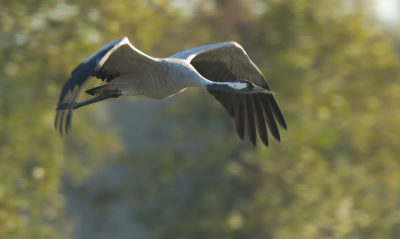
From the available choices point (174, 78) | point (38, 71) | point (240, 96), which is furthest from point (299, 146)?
point (174, 78)

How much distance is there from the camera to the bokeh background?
28.1 ft

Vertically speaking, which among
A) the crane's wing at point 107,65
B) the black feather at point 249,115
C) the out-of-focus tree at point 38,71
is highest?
the out-of-focus tree at point 38,71

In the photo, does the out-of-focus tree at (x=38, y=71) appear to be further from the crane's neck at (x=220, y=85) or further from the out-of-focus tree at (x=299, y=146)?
the crane's neck at (x=220, y=85)

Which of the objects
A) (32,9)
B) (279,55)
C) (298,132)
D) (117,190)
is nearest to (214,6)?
(279,55)

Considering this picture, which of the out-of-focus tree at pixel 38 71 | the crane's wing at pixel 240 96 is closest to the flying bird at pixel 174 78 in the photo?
the crane's wing at pixel 240 96

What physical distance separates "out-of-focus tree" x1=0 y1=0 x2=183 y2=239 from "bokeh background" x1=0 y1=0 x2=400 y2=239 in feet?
0.08

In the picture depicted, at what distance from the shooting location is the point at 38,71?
869 cm

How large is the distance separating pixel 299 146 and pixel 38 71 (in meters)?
4.97

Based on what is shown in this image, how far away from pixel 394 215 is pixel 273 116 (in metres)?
6.29

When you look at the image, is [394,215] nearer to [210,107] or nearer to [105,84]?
[210,107]

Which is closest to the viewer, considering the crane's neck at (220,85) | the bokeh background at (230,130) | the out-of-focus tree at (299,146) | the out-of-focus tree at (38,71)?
the crane's neck at (220,85)

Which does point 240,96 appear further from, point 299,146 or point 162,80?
point 299,146

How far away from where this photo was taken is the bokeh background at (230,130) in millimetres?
8555

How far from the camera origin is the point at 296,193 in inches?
401
